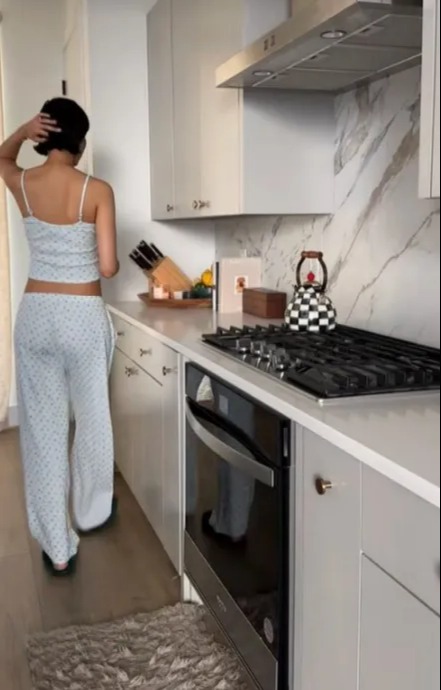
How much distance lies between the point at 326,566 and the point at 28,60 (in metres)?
4.03

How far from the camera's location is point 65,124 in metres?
2.56

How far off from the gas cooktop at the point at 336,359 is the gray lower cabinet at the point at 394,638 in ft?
1.25

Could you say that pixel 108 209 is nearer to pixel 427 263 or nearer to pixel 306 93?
pixel 306 93

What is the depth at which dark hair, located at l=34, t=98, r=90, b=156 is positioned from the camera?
2.56 m

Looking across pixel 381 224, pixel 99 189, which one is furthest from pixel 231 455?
pixel 99 189

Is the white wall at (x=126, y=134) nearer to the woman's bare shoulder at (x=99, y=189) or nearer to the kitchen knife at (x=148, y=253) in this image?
the kitchen knife at (x=148, y=253)

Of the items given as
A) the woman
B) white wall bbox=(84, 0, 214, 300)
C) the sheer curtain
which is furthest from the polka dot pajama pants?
the sheer curtain

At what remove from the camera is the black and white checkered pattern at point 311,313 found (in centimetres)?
237

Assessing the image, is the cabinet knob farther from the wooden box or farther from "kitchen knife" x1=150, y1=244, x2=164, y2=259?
"kitchen knife" x1=150, y1=244, x2=164, y2=259

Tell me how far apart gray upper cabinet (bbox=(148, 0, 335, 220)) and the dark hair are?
20.1 inches

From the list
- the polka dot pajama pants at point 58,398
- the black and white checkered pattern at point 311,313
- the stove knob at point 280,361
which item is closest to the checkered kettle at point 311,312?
the black and white checkered pattern at point 311,313

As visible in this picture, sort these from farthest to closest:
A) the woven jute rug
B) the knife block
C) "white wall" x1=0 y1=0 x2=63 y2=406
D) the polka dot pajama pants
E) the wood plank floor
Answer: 1. "white wall" x1=0 y1=0 x2=63 y2=406
2. the knife block
3. the polka dot pajama pants
4. the wood plank floor
5. the woven jute rug

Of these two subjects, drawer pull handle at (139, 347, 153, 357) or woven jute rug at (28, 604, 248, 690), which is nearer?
woven jute rug at (28, 604, 248, 690)

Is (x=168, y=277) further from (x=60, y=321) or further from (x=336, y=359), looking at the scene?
(x=336, y=359)
